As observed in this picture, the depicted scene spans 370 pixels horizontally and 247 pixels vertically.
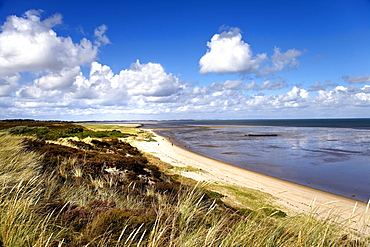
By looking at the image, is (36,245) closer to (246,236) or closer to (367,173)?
(246,236)

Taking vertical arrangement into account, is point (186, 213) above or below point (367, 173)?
above

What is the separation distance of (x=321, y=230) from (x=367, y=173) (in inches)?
676

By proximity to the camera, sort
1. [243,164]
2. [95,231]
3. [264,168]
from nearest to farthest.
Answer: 1. [95,231]
2. [264,168]
3. [243,164]

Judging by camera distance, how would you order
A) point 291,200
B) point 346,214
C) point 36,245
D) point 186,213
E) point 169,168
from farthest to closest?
point 169,168, point 291,200, point 346,214, point 186,213, point 36,245

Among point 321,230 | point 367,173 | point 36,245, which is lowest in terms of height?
point 367,173

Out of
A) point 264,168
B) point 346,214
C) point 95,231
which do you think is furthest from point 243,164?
point 95,231

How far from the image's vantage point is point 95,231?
11.2 feet

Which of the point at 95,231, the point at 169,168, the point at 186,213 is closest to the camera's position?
the point at 95,231

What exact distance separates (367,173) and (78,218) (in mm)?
19672

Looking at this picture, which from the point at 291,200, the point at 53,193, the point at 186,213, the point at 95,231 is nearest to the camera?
the point at 95,231

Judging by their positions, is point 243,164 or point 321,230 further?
point 243,164

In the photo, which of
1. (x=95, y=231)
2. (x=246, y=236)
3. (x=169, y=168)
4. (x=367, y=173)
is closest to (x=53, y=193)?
(x=95, y=231)

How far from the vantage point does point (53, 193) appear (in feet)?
17.3

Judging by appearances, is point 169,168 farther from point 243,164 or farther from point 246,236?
point 246,236
